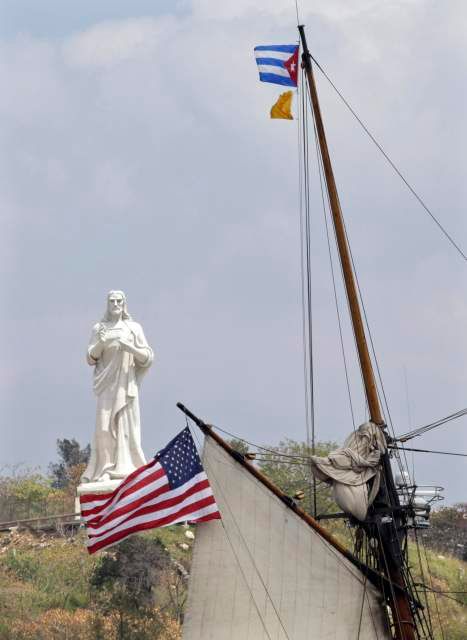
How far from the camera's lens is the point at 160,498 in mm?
31828


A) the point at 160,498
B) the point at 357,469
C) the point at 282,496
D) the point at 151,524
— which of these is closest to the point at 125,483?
the point at 160,498

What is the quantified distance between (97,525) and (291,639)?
4.39 m

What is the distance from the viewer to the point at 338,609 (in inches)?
1286

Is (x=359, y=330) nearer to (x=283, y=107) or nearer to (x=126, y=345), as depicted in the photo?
(x=283, y=107)

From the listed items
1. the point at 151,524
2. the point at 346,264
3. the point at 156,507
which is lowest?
the point at 151,524

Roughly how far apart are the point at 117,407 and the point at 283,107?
9.65 metres

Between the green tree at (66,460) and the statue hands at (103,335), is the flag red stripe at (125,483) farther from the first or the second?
the green tree at (66,460)

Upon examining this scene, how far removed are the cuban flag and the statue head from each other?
8.29 m

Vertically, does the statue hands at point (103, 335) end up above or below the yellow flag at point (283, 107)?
below

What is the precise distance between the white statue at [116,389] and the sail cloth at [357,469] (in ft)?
27.8

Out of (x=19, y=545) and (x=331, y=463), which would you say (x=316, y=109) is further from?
(x=19, y=545)

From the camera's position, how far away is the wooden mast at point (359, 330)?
110 ft

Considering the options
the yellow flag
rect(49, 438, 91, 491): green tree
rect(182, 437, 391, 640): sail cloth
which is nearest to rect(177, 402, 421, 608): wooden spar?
rect(182, 437, 391, 640): sail cloth

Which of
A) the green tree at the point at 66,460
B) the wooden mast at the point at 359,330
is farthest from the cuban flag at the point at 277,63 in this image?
the green tree at the point at 66,460
